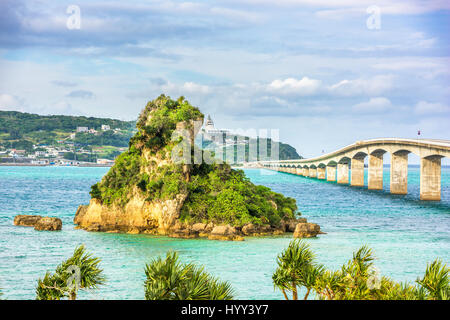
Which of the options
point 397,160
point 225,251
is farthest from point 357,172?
point 225,251

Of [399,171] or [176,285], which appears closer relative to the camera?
[176,285]

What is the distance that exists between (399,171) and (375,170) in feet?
59.7

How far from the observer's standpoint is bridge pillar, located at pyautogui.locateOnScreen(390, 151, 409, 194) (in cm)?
11088

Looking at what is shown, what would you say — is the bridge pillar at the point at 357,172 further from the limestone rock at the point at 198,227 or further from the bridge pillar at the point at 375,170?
the limestone rock at the point at 198,227

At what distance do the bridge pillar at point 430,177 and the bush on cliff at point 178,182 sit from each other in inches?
1730

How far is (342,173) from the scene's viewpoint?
561 ft

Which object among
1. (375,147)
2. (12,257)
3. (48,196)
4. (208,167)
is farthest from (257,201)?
(375,147)

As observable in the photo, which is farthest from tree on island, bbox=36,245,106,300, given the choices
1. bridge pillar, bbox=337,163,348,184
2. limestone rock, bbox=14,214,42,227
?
bridge pillar, bbox=337,163,348,184

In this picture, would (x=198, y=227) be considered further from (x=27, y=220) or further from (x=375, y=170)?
(x=375, y=170)

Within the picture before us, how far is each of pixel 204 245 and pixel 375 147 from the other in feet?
270

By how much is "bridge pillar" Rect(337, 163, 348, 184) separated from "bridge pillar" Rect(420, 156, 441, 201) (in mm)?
69087

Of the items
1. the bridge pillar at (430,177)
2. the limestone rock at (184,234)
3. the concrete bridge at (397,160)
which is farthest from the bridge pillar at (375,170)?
the limestone rock at (184,234)

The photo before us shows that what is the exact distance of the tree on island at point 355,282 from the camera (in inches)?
739
